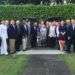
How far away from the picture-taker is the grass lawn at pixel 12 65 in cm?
2073

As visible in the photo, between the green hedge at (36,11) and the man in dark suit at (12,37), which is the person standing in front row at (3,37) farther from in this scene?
the green hedge at (36,11)

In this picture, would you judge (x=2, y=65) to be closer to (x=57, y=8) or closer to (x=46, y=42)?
(x=46, y=42)

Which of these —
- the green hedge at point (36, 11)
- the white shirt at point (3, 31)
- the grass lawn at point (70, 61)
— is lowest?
the grass lawn at point (70, 61)

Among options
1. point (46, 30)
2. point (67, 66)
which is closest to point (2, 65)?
point (67, 66)

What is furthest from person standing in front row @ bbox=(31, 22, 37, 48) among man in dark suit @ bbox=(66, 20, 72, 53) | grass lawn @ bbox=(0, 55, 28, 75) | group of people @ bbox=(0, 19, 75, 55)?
grass lawn @ bbox=(0, 55, 28, 75)

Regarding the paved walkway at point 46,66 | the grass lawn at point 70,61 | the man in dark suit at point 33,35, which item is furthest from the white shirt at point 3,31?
the man in dark suit at point 33,35

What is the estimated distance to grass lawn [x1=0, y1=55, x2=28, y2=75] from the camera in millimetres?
20733

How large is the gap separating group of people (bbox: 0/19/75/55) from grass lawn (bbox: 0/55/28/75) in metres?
2.51

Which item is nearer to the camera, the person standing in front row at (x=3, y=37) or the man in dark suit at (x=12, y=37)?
the person standing in front row at (x=3, y=37)

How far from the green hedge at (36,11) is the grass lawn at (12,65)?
1296cm

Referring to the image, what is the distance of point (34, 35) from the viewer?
35.1 m

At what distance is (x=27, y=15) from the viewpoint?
41.2 meters

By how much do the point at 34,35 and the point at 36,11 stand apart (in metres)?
6.73

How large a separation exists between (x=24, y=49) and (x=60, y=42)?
8.10 feet
